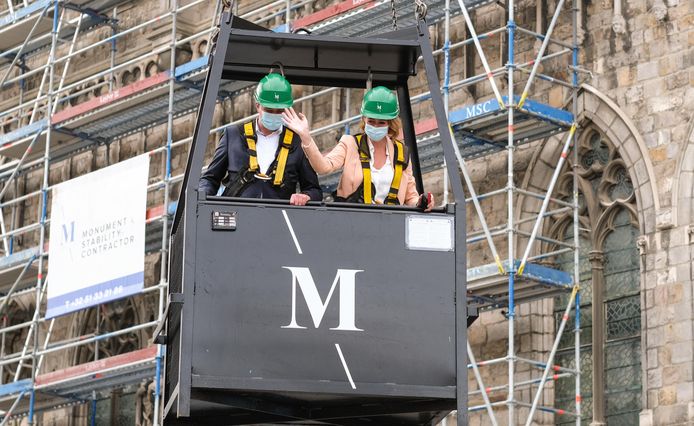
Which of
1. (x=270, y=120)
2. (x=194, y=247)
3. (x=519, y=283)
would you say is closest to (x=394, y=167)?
(x=270, y=120)

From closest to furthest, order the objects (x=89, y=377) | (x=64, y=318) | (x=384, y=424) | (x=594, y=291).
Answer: (x=384, y=424) < (x=594, y=291) < (x=89, y=377) < (x=64, y=318)

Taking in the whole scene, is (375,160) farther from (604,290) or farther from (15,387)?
(15,387)

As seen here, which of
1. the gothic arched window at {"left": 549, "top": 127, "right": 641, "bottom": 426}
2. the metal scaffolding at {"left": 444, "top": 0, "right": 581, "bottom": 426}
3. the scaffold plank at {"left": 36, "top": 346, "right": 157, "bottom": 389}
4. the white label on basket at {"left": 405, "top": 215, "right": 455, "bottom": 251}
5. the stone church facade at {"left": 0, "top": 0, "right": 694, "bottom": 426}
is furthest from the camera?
the scaffold plank at {"left": 36, "top": 346, "right": 157, "bottom": 389}

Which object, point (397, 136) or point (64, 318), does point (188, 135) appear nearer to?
point (64, 318)

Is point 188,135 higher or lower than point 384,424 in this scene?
higher

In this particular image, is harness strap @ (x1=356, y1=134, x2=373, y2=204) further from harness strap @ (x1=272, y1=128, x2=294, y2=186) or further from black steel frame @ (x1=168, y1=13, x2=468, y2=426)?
black steel frame @ (x1=168, y1=13, x2=468, y2=426)

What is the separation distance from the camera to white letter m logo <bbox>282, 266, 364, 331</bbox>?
985 cm

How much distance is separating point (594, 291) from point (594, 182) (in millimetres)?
1209

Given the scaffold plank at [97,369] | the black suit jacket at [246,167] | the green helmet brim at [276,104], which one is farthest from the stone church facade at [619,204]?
the green helmet brim at [276,104]

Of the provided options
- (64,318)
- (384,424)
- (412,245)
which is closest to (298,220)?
(412,245)

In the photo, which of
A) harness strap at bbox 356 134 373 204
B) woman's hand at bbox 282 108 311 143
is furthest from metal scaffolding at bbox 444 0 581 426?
woman's hand at bbox 282 108 311 143

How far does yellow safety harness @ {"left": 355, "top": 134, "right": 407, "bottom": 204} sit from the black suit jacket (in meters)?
0.28

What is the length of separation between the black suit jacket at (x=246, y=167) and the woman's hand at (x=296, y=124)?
0.73 feet

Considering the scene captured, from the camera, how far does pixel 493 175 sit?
21047 mm
